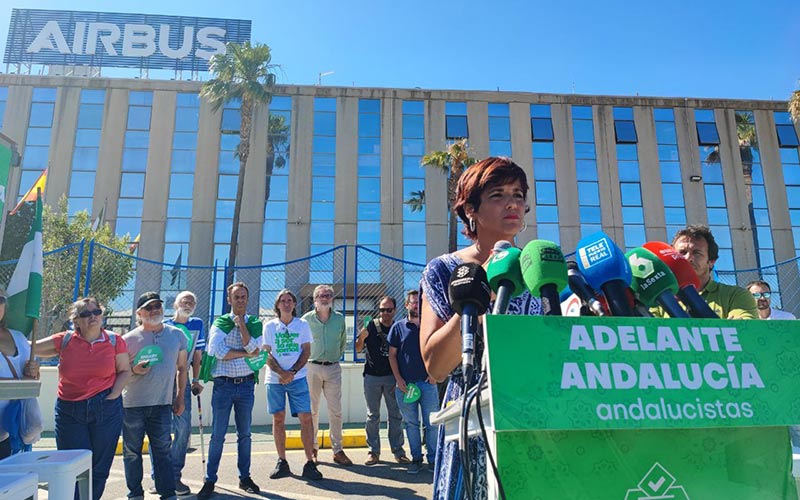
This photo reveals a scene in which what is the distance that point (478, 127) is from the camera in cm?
2753

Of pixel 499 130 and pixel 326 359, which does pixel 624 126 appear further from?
pixel 326 359

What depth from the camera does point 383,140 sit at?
26.5 m

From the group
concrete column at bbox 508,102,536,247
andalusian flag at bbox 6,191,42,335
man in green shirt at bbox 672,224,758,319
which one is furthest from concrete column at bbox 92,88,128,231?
man in green shirt at bbox 672,224,758,319

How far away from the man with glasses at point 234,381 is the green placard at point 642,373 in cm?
520

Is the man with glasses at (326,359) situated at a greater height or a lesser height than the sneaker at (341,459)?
greater

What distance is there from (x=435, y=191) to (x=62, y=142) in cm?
1731

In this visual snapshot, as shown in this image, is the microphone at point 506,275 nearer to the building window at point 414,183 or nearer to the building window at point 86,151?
the building window at point 414,183

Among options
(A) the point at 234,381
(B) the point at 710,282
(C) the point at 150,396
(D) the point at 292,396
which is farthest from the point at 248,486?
(B) the point at 710,282

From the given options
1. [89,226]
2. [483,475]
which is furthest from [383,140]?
[483,475]

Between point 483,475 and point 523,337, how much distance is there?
0.53m

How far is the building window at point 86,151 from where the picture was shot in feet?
82.2

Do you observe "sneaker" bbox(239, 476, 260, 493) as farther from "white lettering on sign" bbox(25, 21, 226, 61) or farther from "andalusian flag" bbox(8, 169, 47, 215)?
"white lettering on sign" bbox(25, 21, 226, 61)

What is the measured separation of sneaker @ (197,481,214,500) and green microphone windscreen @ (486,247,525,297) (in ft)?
16.5

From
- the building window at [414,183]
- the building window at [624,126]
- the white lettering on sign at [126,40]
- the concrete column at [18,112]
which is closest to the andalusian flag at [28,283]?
the building window at [414,183]
